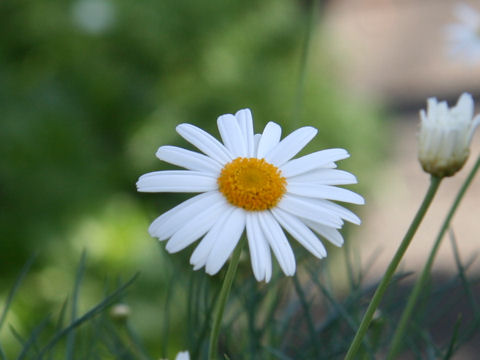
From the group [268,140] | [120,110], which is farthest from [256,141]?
[120,110]

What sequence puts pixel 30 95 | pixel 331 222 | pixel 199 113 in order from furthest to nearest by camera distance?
pixel 199 113, pixel 30 95, pixel 331 222

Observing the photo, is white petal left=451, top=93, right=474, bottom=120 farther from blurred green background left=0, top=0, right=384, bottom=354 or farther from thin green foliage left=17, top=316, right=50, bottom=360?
blurred green background left=0, top=0, right=384, bottom=354

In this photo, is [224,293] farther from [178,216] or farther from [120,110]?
[120,110]

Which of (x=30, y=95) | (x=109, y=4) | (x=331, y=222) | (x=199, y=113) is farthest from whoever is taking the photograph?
(x=109, y=4)

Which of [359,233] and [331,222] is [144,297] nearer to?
[359,233]

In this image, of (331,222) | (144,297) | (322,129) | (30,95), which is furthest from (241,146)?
(322,129)

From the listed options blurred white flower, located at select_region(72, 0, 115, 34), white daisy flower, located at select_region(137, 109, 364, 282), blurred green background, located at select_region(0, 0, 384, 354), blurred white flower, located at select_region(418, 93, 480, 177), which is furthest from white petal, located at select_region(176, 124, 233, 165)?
blurred white flower, located at select_region(72, 0, 115, 34)


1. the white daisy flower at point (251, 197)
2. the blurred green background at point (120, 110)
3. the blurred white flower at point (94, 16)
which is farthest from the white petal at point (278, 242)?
the blurred white flower at point (94, 16)
